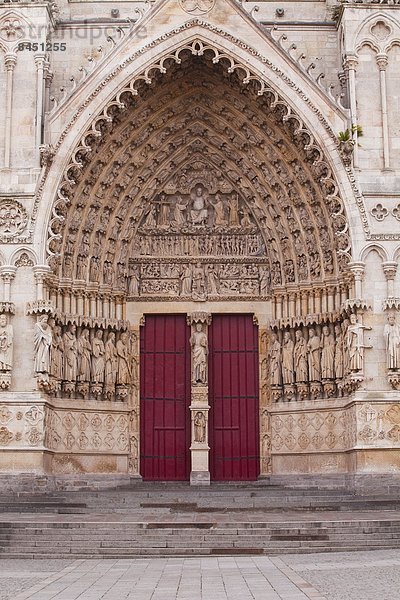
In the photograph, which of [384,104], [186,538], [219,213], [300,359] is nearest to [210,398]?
[300,359]

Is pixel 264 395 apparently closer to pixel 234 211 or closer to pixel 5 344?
pixel 234 211

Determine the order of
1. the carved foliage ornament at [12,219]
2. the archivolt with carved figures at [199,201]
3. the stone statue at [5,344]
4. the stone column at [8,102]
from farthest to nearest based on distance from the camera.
Result: the archivolt with carved figures at [199,201] → the stone column at [8,102] → the carved foliage ornament at [12,219] → the stone statue at [5,344]

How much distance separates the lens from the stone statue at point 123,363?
60.5ft

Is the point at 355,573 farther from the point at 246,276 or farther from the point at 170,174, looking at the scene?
the point at 170,174

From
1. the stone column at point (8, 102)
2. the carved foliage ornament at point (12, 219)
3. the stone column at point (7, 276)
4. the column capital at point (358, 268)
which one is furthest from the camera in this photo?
the stone column at point (8, 102)

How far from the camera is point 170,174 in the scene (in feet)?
64.2

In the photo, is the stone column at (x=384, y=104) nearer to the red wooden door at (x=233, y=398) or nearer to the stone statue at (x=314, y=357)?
the stone statue at (x=314, y=357)

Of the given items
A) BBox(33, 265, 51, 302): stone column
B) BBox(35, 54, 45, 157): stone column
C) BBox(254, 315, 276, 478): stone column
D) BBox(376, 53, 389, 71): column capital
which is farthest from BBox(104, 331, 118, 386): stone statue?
BBox(376, 53, 389, 71): column capital

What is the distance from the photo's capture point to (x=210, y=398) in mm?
18875

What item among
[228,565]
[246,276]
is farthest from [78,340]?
[228,565]

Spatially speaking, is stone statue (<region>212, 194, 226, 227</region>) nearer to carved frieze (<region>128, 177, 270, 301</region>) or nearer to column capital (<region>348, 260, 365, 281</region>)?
carved frieze (<region>128, 177, 270, 301</region>)

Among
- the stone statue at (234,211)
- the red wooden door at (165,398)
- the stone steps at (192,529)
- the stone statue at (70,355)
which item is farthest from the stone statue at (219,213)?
the stone steps at (192,529)

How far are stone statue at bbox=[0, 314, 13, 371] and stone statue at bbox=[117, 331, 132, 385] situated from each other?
8.63 ft

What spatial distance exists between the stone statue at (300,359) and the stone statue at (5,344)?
5544mm
